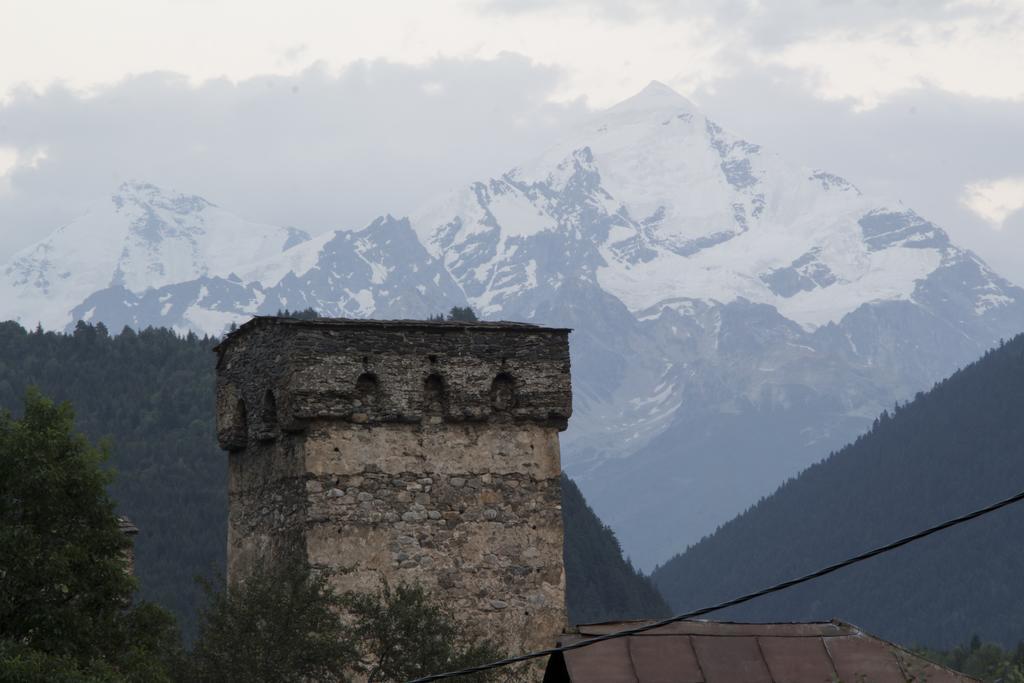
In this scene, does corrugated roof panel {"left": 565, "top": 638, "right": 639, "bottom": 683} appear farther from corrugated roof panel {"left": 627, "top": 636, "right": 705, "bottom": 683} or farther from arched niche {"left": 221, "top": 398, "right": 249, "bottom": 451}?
arched niche {"left": 221, "top": 398, "right": 249, "bottom": 451}

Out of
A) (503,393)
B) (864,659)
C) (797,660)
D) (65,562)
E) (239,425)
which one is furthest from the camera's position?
(239,425)

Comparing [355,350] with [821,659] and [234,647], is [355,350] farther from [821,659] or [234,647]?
[821,659]

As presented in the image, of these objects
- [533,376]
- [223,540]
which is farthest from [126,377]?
[533,376]

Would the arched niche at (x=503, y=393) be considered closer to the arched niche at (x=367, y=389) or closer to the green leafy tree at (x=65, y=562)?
the arched niche at (x=367, y=389)

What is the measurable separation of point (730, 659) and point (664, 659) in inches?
28.2

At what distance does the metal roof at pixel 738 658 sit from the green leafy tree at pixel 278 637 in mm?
4571

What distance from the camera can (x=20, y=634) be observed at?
2383 centimetres

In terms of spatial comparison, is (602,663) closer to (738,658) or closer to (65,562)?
(738,658)

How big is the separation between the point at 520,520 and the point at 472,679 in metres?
3.25

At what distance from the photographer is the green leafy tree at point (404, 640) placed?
2519cm

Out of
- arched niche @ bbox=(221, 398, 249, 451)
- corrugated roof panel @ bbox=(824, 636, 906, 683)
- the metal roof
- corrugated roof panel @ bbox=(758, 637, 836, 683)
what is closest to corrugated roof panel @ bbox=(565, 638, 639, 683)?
the metal roof

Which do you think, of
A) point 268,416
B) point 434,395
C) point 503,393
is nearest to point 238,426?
point 268,416

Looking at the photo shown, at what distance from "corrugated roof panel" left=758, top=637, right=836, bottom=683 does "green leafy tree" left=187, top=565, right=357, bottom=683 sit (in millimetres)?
6339

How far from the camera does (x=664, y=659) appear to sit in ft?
67.5
